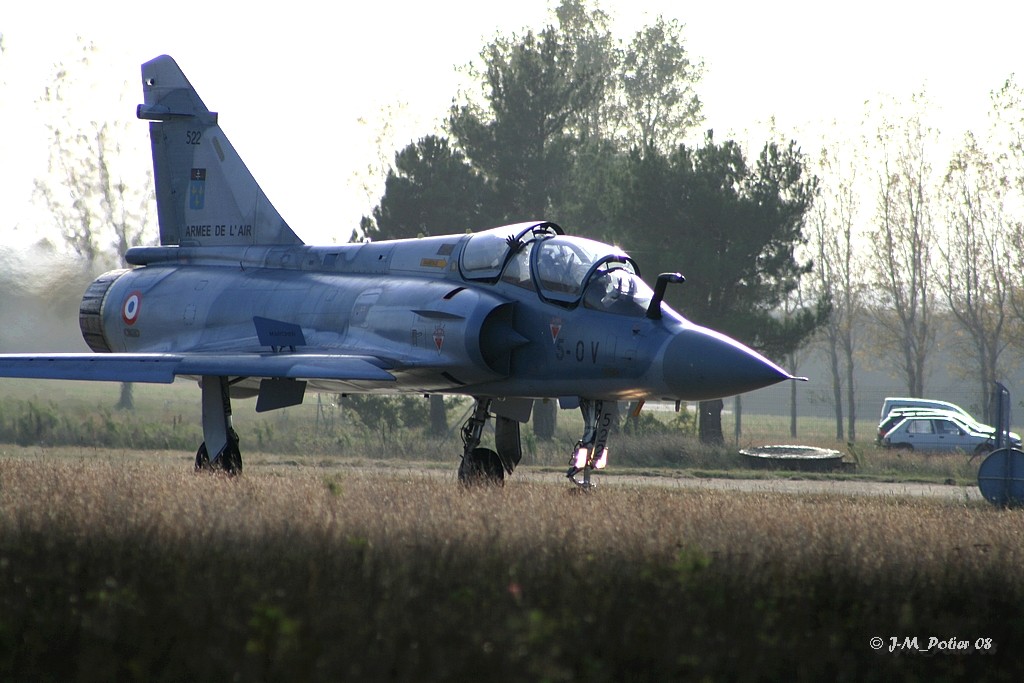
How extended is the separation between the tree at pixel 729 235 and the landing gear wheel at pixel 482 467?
17794mm

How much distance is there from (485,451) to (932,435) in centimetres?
2371

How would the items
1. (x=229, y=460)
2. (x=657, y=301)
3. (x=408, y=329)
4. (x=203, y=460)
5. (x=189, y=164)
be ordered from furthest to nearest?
(x=189, y=164)
(x=203, y=460)
(x=229, y=460)
(x=408, y=329)
(x=657, y=301)

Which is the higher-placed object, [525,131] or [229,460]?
[525,131]

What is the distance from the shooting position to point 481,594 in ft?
20.0

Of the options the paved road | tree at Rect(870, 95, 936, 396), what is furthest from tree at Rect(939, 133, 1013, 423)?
the paved road

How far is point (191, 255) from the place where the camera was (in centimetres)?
1659

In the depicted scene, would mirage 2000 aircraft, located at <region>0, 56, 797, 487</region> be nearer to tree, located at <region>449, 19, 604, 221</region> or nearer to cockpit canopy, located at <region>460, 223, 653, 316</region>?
cockpit canopy, located at <region>460, 223, 653, 316</region>

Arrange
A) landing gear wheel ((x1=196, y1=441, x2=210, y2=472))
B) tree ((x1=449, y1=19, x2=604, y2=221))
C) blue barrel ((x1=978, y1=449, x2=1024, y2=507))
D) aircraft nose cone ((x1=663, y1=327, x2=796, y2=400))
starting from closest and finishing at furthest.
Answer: aircraft nose cone ((x1=663, y1=327, x2=796, y2=400)) < landing gear wheel ((x1=196, y1=441, x2=210, y2=472)) < blue barrel ((x1=978, y1=449, x2=1024, y2=507)) < tree ((x1=449, y1=19, x2=604, y2=221))

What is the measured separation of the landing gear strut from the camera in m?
11.5

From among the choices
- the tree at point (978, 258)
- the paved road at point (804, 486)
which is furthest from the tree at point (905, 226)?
the paved road at point (804, 486)

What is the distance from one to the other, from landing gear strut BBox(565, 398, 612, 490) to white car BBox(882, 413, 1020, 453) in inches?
910

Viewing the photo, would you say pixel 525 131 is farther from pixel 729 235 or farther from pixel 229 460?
pixel 229 460

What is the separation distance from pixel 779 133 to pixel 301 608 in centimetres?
4400

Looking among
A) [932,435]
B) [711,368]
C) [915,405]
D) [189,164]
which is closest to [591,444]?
[711,368]
